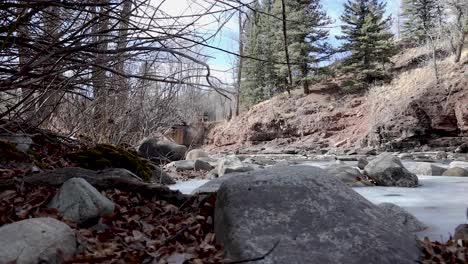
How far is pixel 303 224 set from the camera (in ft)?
8.90

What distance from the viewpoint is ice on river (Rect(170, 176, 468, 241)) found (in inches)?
151

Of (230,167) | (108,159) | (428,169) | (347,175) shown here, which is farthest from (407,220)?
(428,169)

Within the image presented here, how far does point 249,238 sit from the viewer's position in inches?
101

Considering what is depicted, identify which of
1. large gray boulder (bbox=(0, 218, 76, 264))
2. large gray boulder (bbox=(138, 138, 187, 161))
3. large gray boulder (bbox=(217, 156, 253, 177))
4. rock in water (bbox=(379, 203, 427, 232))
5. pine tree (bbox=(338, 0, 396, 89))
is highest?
pine tree (bbox=(338, 0, 396, 89))

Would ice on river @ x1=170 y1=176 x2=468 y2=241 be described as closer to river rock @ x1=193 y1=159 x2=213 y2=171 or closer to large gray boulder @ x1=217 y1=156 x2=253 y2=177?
large gray boulder @ x1=217 y1=156 x2=253 y2=177

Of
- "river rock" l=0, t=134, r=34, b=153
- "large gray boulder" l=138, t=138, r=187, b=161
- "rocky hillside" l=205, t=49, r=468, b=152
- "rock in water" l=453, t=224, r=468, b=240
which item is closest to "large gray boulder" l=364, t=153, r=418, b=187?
"rock in water" l=453, t=224, r=468, b=240

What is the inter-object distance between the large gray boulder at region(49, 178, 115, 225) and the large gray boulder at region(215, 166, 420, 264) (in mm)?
848

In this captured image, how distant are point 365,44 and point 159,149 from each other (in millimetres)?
21275

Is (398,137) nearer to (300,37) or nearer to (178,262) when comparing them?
(300,37)

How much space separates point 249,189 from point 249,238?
21.7 inches

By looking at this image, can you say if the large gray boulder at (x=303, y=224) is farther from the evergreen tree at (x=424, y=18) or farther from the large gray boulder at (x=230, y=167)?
the evergreen tree at (x=424, y=18)

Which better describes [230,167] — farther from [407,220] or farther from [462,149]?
[462,149]

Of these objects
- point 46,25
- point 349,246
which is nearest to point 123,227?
point 349,246

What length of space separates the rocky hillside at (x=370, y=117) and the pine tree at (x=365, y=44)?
127 cm
